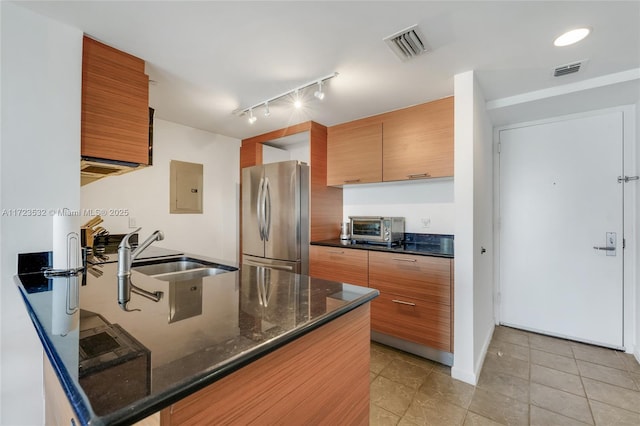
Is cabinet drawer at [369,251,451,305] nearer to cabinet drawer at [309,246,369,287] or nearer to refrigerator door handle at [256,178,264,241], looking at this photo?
cabinet drawer at [309,246,369,287]

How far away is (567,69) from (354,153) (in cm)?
183

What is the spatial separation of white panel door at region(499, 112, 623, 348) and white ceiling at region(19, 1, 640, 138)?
55cm

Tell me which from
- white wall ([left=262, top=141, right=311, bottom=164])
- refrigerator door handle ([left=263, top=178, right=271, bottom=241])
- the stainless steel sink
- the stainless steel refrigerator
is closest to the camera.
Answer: the stainless steel sink

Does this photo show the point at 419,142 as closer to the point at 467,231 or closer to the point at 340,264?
the point at 467,231

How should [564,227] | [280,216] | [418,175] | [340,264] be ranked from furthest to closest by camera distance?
[280,216], [340,264], [564,227], [418,175]

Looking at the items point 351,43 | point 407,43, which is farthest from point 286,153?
point 407,43

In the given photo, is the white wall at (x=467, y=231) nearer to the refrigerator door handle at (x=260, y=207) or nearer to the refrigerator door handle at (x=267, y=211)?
the refrigerator door handle at (x=267, y=211)

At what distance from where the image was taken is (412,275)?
2393mm

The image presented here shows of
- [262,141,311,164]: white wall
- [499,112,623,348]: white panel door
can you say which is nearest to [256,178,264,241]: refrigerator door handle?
[262,141,311,164]: white wall

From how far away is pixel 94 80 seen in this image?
170 centimetres

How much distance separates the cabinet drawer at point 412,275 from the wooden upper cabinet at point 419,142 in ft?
2.59

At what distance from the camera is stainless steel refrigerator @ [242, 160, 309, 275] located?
3.08 metres

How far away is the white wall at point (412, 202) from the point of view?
292 cm

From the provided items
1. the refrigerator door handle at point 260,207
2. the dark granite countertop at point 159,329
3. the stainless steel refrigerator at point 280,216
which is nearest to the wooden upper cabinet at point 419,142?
the stainless steel refrigerator at point 280,216
